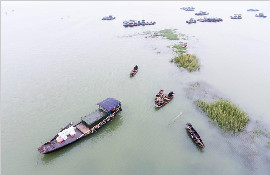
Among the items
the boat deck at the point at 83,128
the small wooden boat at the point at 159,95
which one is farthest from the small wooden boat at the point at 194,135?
the boat deck at the point at 83,128

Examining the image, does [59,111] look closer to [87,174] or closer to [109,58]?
[87,174]

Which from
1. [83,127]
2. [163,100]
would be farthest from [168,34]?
[83,127]

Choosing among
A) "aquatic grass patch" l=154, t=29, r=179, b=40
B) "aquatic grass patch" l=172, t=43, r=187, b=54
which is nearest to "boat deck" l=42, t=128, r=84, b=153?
"aquatic grass patch" l=172, t=43, r=187, b=54

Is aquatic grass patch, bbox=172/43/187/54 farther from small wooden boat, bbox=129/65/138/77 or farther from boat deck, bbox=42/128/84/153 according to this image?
boat deck, bbox=42/128/84/153

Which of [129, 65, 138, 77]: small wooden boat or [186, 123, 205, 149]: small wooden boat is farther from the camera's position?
[129, 65, 138, 77]: small wooden boat

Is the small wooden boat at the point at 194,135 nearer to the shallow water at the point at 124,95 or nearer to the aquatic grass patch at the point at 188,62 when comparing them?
the shallow water at the point at 124,95

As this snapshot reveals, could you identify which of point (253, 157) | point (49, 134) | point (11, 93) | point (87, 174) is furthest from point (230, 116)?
point (11, 93)
